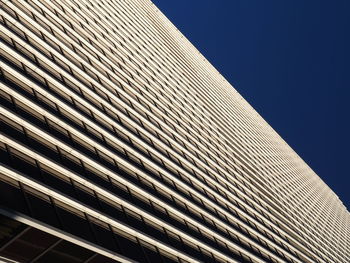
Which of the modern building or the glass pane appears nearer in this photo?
the glass pane

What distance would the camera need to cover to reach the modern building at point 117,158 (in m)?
20.5

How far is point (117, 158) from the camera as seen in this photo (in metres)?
31.7

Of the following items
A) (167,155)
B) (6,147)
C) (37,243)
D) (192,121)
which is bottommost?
(37,243)

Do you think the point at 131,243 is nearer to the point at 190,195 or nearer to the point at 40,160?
the point at 40,160

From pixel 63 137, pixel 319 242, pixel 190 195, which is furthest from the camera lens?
pixel 319 242

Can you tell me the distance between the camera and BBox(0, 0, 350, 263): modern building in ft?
67.4

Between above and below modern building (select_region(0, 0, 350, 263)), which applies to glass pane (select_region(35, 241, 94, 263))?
below

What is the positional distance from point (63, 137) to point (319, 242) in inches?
2178

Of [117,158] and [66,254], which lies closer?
[66,254]

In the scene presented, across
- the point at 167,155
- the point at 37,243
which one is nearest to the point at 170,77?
the point at 167,155

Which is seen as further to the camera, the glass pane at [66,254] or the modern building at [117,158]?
the modern building at [117,158]

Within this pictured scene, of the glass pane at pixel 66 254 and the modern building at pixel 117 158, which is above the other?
the modern building at pixel 117 158

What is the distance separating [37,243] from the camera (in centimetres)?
1794

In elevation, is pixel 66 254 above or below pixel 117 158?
below
